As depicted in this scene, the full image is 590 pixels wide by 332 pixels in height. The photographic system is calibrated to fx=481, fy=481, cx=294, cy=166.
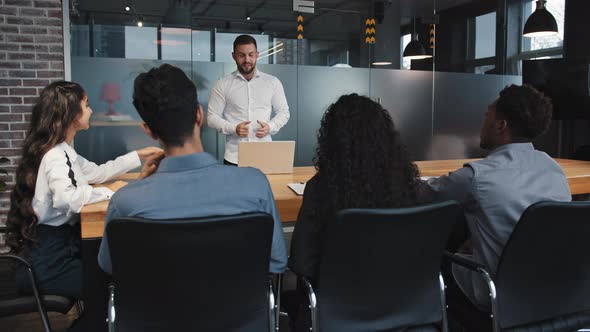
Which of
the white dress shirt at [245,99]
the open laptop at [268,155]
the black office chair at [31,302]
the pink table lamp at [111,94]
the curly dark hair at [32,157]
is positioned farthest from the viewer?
the pink table lamp at [111,94]

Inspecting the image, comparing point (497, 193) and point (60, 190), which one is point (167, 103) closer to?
point (60, 190)

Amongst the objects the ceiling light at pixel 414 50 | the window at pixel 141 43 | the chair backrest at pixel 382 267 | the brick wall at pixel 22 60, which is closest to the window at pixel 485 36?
the ceiling light at pixel 414 50

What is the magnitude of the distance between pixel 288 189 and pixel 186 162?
979mm

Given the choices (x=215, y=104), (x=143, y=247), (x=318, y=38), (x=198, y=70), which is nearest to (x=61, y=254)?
(x=143, y=247)

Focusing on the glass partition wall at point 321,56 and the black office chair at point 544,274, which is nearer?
the black office chair at point 544,274

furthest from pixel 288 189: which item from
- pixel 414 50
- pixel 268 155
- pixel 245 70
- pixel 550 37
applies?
pixel 550 37

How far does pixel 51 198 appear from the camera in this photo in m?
1.74

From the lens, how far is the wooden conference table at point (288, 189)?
1745 millimetres

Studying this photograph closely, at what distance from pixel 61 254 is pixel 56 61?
273 cm

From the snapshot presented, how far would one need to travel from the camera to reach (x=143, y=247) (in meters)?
1.11

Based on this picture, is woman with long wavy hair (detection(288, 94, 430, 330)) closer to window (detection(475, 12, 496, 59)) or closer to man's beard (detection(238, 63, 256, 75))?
man's beard (detection(238, 63, 256, 75))

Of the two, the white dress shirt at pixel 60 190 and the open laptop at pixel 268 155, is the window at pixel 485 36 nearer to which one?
the open laptop at pixel 268 155

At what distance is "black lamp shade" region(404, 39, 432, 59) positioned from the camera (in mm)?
6000

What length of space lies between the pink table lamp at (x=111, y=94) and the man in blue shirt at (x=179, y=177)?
151 inches
